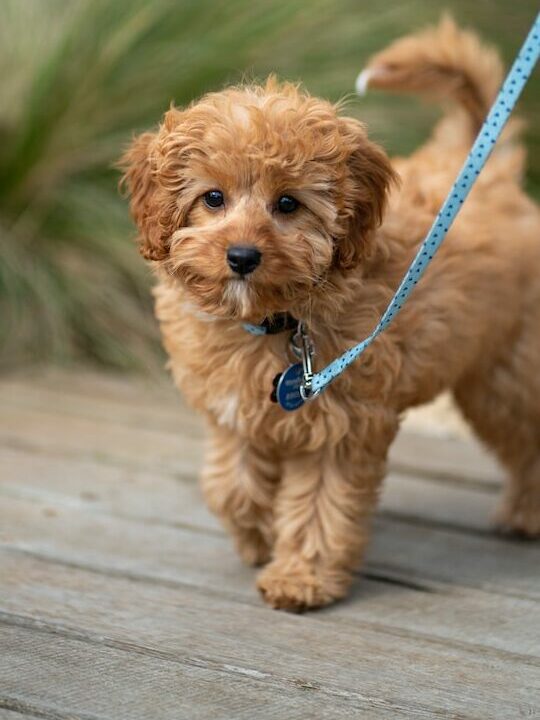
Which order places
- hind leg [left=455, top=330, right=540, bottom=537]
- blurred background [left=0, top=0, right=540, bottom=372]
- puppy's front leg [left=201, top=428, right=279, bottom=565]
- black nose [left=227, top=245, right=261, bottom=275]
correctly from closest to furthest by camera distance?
black nose [left=227, top=245, right=261, bottom=275], puppy's front leg [left=201, top=428, right=279, bottom=565], hind leg [left=455, top=330, right=540, bottom=537], blurred background [left=0, top=0, right=540, bottom=372]

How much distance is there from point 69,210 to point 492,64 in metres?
2.60

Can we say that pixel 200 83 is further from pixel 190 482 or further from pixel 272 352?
pixel 272 352

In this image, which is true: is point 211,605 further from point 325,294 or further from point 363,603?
point 325,294

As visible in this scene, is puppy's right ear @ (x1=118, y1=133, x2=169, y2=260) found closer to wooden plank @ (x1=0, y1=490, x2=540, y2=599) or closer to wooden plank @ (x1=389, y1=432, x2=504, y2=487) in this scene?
wooden plank @ (x1=0, y1=490, x2=540, y2=599)

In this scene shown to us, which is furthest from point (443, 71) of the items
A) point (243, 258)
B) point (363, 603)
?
point (363, 603)

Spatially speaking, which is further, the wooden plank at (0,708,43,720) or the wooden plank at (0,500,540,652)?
the wooden plank at (0,500,540,652)

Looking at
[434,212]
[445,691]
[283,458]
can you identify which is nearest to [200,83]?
[434,212]

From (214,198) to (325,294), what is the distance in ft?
1.18

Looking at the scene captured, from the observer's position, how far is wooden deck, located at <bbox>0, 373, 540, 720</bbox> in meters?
2.45

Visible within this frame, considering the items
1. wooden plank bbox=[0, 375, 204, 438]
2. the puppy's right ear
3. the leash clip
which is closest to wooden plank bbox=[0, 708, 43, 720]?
the leash clip

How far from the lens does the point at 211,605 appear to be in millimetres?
3014

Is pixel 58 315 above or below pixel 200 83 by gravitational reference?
below

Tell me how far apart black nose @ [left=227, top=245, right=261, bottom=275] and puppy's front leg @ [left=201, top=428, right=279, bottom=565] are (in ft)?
2.39

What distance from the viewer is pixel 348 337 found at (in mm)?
2986
